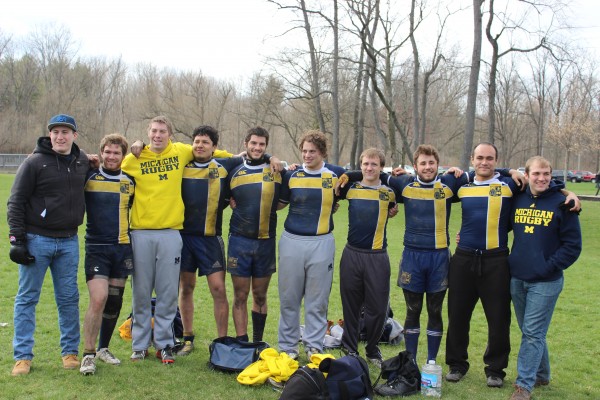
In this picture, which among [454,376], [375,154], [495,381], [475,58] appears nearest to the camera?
[495,381]

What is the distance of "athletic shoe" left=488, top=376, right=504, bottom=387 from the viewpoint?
4840 mm

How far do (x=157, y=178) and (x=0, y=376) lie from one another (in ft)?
7.38

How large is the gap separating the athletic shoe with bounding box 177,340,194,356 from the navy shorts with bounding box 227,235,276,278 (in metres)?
0.95

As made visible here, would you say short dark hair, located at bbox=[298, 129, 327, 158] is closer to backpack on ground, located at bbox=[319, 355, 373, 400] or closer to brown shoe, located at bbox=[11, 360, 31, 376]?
backpack on ground, located at bbox=[319, 355, 373, 400]

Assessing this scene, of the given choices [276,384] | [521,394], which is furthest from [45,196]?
[521,394]

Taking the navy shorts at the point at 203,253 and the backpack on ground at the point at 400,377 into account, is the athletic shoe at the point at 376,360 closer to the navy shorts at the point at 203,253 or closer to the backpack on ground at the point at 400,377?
the backpack on ground at the point at 400,377

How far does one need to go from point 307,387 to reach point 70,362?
7.85 feet

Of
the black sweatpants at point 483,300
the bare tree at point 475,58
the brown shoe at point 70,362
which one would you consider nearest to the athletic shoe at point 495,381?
the black sweatpants at point 483,300

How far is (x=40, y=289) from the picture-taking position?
4785 millimetres

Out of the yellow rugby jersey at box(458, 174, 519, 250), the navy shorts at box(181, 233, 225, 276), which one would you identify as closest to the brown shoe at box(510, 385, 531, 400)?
the yellow rugby jersey at box(458, 174, 519, 250)

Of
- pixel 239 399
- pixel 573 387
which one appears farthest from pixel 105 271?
pixel 573 387

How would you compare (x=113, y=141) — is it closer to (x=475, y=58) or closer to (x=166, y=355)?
(x=166, y=355)

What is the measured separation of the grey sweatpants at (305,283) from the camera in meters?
5.23

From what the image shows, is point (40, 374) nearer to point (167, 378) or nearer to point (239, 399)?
point (167, 378)
